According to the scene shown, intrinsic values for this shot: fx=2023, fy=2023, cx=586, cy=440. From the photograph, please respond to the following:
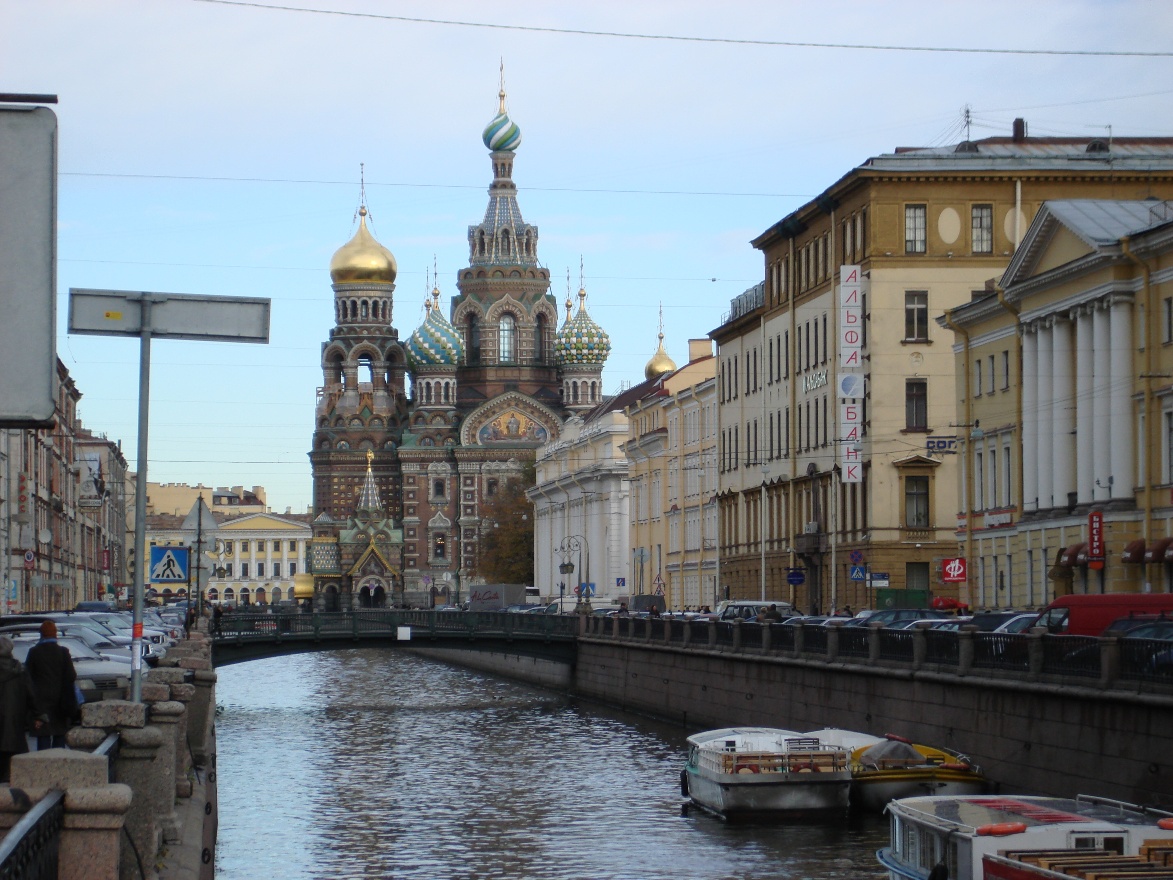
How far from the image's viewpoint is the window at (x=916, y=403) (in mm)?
61688

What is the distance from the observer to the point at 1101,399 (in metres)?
44.1

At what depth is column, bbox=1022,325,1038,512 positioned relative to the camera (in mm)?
48469

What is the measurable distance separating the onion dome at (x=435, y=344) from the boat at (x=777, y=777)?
14908 centimetres

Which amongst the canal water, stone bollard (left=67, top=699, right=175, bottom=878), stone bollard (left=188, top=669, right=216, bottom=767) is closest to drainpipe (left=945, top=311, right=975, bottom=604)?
the canal water

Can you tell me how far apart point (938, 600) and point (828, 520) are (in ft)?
46.7

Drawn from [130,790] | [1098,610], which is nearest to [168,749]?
[130,790]

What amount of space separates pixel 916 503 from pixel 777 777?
3351 cm

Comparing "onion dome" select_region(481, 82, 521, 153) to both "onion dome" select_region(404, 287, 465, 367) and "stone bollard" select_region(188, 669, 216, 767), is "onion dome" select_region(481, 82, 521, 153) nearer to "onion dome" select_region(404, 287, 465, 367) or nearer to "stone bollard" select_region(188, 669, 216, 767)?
"onion dome" select_region(404, 287, 465, 367)

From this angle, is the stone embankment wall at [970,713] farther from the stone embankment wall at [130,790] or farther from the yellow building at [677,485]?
the yellow building at [677,485]

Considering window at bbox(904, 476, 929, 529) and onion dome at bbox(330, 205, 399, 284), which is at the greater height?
onion dome at bbox(330, 205, 399, 284)

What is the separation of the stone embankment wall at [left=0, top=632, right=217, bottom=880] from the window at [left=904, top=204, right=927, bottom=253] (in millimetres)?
43035

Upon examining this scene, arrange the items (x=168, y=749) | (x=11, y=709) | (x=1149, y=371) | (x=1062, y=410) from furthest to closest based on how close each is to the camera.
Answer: (x=1062, y=410) → (x=1149, y=371) → (x=11, y=709) → (x=168, y=749)

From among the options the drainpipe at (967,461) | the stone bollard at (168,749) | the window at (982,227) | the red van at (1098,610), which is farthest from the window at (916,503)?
the stone bollard at (168,749)

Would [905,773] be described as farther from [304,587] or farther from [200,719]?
[304,587]
